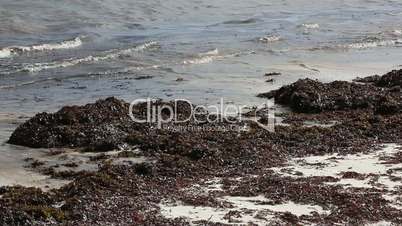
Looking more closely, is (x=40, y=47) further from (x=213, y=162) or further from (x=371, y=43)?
(x=213, y=162)

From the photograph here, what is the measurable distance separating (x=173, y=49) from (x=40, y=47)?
452 cm

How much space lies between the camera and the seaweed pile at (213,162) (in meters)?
8.20

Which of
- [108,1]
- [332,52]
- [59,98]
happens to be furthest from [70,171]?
[108,1]

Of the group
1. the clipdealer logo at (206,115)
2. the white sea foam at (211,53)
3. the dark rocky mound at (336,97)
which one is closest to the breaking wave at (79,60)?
the white sea foam at (211,53)

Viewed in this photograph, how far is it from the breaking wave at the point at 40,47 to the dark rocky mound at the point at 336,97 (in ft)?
33.3

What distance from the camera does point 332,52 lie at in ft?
76.7

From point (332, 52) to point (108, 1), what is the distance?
14982 mm

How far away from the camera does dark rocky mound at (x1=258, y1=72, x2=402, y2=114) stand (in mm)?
13661

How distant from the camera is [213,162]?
1043 centimetres

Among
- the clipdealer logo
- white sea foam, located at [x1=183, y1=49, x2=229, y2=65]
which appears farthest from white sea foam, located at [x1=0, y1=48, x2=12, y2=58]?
the clipdealer logo

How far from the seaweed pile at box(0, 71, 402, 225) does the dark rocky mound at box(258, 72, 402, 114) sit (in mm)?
22

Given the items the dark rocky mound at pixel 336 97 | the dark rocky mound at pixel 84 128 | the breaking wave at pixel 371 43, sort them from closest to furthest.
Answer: the dark rocky mound at pixel 84 128 → the dark rocky mound at pixel 336 97 → the breaking wave at pixel 371 43

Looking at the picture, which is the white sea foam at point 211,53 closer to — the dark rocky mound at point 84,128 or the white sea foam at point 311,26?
the white sea foam at point 311,26

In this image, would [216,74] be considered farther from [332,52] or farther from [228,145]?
[228,145]
